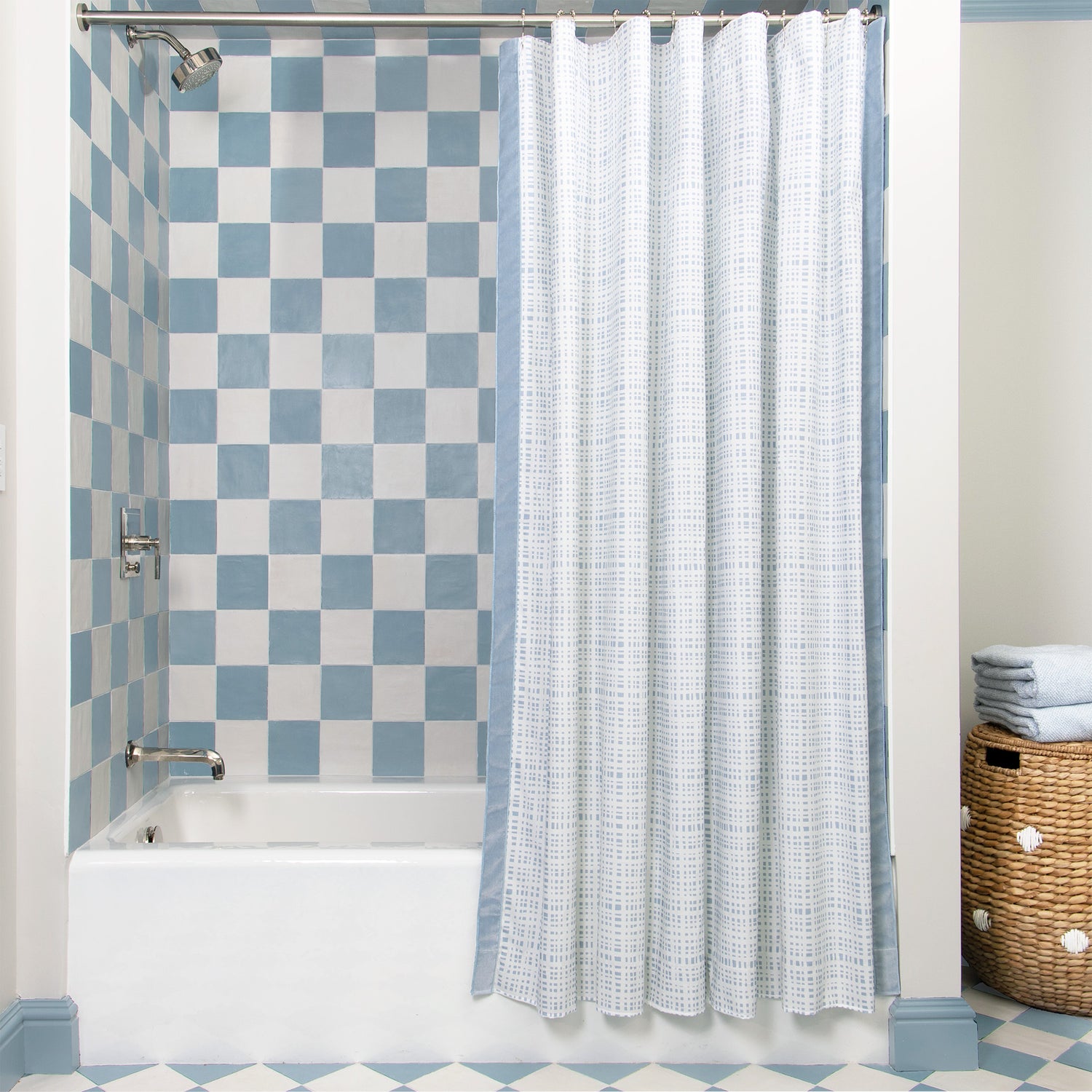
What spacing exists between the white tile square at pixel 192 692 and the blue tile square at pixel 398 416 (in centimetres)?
69

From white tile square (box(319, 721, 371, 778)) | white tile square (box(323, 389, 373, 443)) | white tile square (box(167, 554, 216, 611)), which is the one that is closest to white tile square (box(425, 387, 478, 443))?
white tile square (box(323, 389, 373, 443))

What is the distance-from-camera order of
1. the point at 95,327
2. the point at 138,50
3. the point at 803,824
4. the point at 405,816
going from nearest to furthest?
1. the point at 803,824
2. the point at 95,327
3. the point at 138,50
4. the point at 405,816

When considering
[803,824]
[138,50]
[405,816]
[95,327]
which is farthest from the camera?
[405,816]

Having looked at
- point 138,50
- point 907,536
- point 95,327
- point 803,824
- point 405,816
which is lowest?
point 405,816

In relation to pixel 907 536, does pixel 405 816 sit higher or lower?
lower

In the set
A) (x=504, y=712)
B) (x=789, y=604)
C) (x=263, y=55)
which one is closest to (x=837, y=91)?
(x=789, y=604)

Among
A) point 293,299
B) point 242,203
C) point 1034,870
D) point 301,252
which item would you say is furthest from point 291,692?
point 1034,870

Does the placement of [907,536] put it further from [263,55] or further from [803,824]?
[263,55]

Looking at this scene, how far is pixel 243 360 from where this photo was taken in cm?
201

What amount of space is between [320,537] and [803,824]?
4.08ft

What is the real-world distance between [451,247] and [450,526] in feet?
2.16

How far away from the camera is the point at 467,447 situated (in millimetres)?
2025

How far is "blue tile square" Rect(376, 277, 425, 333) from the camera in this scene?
2012 millimetres

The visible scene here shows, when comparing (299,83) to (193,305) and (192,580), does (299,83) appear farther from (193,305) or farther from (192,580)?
(192,580)
